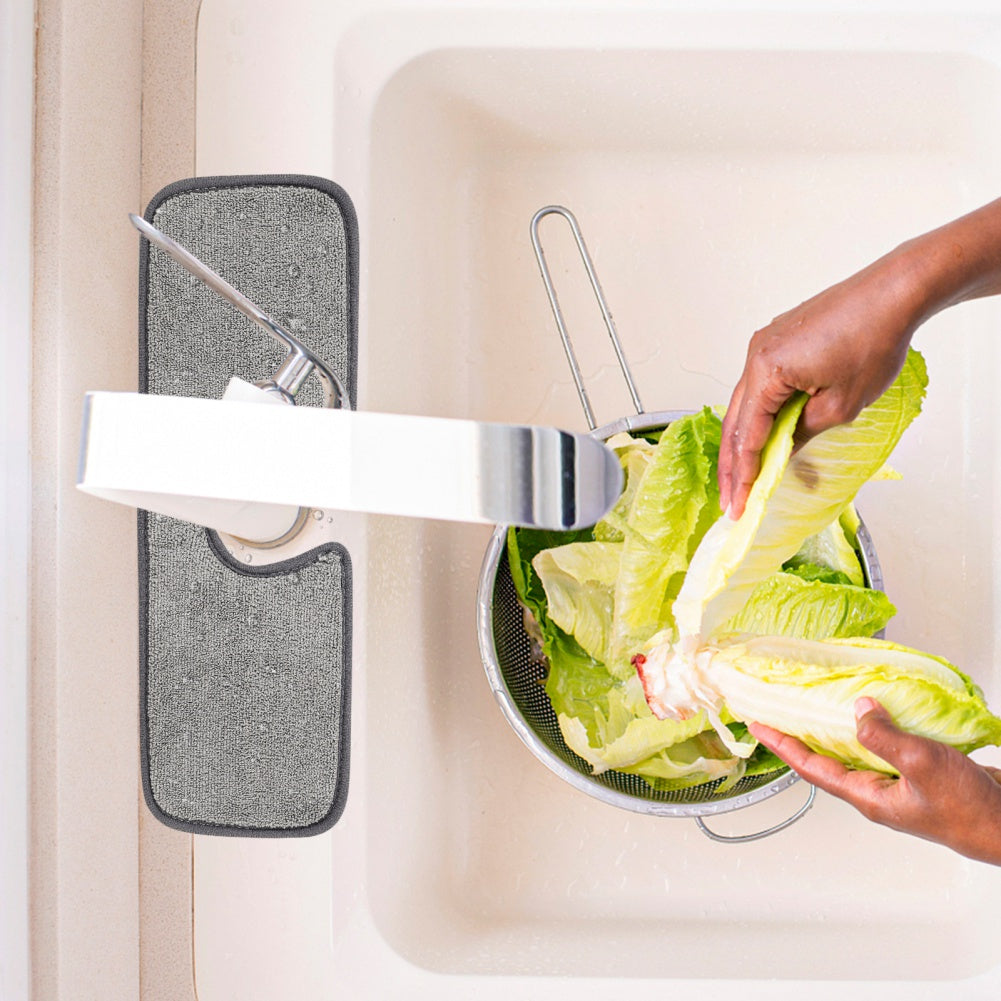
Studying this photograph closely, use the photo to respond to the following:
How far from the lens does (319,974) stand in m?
0.84

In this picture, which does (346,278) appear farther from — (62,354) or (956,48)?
(956,48)

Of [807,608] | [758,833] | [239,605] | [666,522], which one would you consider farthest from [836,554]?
[239,605]

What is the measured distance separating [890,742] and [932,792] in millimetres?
40

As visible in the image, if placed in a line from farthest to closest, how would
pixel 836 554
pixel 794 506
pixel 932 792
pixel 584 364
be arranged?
pixel 584 364 → pixel 836 554 → pixel 794 506 → pixel 932 792

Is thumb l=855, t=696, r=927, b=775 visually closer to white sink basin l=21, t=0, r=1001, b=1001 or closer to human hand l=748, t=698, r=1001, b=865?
human hand l=748, t=698, r=1001, b=865

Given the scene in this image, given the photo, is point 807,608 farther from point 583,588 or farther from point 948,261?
point 948,261

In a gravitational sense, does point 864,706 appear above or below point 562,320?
below

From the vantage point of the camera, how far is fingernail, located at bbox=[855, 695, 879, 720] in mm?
638

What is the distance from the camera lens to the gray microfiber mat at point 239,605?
76 cm

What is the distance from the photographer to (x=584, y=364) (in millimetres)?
1055

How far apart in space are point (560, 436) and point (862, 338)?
39cm

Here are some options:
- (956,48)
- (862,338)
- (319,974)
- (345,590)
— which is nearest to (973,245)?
(862,338)

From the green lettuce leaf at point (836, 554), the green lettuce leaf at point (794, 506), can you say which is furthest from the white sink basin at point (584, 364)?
the green lettuce leaf at point (794, 506)

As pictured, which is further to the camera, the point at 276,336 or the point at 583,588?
the point at 583,588
